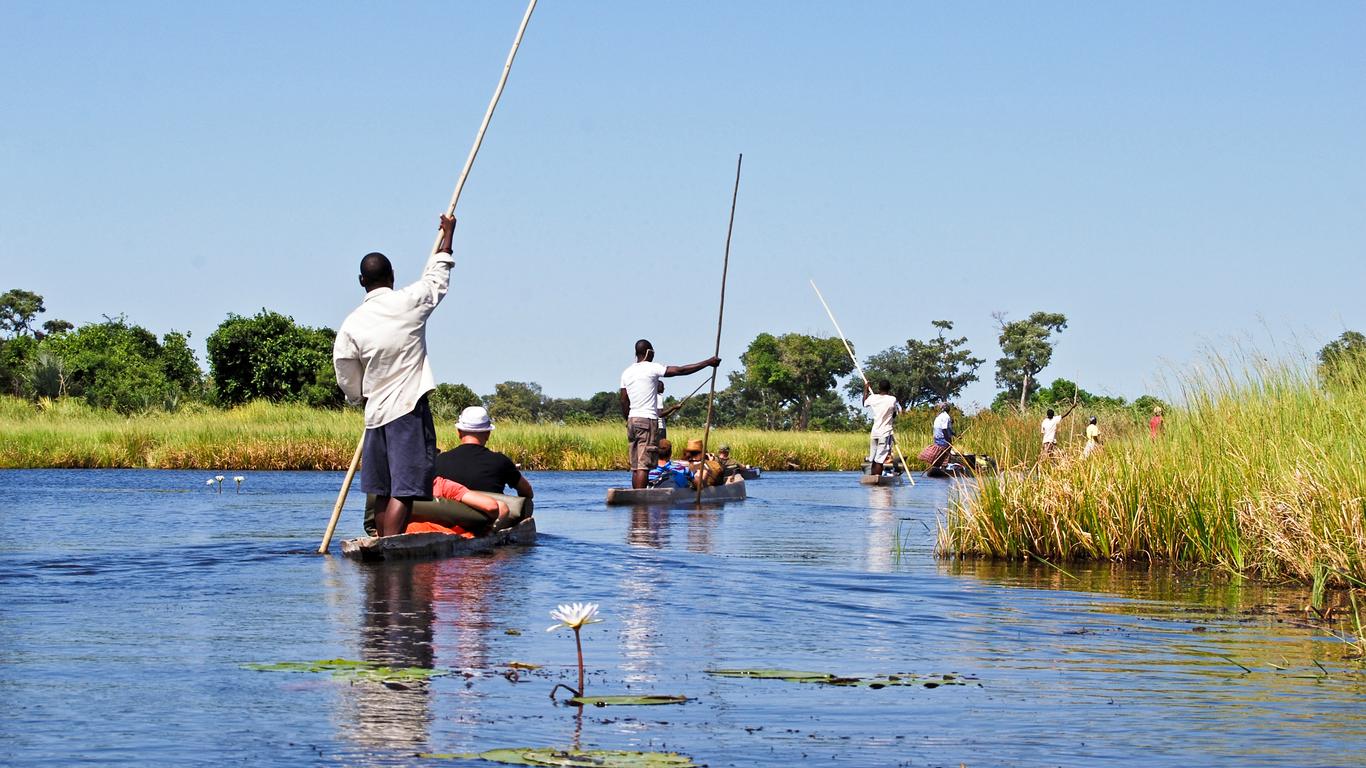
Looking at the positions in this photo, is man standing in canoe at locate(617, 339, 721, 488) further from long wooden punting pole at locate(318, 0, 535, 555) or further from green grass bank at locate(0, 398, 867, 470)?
green grass bank at locate(0, 398, 867, 470)

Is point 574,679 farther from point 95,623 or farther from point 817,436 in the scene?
point 817,436

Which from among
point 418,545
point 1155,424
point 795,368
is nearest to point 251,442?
point 1155,424

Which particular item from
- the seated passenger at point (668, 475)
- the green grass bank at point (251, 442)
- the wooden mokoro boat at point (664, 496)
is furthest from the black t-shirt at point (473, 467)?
the green grass bank at point (251, 442)

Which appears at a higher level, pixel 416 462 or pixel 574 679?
pixel 416 462

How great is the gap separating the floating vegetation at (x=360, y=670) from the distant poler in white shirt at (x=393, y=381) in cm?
411

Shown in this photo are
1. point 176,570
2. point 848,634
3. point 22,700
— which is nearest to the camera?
point 22,700

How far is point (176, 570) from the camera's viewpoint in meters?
10.1

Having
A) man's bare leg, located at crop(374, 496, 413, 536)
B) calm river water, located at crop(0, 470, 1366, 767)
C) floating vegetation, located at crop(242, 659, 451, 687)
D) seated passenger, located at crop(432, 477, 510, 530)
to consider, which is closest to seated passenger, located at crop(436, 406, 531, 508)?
seated passenger, located at crop(432, 477, 510, 530)

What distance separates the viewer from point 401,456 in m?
10.1

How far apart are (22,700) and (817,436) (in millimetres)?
40073

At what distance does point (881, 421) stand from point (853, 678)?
72.2 ft

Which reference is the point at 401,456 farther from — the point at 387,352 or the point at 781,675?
the point at 781,675

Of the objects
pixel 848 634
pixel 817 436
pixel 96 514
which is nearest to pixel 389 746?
pixel 848 634

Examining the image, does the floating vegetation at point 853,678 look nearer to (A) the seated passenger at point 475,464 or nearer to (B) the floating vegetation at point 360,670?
(B) the floating vegetation at point 360,670
